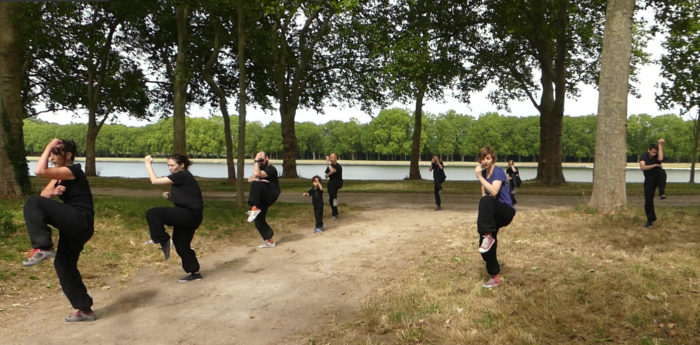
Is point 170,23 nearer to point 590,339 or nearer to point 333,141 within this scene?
point 590,339

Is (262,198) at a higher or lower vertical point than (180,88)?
lower

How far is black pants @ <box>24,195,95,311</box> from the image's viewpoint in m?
4.44

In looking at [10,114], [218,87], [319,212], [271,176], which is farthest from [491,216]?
[218,87]

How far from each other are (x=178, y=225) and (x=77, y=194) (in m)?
1.71

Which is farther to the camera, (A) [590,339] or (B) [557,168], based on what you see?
(B) [557,168]

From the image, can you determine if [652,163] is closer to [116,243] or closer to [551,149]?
[116,243]

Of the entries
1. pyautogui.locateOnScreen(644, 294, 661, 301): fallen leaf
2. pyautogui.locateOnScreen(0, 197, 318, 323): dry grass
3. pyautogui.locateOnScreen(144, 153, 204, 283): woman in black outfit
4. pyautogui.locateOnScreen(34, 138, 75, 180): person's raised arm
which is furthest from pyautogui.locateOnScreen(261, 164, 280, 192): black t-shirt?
pyautogui.locateOnScreen(644, 294, 661, 301): fallen leaf

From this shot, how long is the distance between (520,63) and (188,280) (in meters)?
28.9

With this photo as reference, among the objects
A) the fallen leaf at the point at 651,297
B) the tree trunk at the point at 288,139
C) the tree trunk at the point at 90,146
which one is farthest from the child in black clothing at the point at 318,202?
the tree trunk at the point at 90,146

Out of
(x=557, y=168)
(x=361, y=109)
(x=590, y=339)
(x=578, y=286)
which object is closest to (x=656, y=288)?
(x=578, y=286)

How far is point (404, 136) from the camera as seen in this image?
334 feet

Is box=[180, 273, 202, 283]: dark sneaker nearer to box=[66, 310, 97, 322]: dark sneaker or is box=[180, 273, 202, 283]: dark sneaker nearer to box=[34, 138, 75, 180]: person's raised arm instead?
box=[66, 310, 97, 322]: dark sneaker

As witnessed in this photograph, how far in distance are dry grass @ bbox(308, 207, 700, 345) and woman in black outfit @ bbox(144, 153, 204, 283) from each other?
3098 mm

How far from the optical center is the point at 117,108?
34875mm
